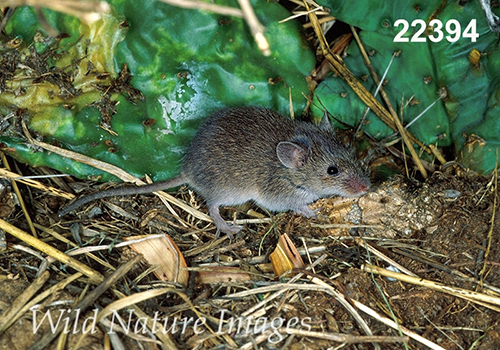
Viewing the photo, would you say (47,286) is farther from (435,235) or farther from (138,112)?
(435,235)

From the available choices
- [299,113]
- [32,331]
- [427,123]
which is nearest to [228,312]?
[32,331]

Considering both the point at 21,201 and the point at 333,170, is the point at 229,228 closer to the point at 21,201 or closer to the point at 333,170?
the point at 333,170

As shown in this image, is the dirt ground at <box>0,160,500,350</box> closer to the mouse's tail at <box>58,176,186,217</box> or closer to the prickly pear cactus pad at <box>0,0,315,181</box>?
the mouse's tail at <box>58,176,186,217</box>

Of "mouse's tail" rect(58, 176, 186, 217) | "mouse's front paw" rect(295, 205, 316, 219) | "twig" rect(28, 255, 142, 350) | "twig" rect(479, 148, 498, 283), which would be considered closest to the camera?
"twig" rect(28, 255, 142, 350)

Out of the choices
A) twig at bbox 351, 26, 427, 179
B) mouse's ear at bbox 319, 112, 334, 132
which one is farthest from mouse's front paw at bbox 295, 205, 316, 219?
twig at bbox 351, 26, 427, 179

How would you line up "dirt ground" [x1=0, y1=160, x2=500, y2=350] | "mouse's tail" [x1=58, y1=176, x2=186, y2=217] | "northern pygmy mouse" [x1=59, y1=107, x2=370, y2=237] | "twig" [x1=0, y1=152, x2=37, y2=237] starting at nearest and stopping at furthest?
"dirt ground" [x1=0, y1=160, x2=500, y2=350] → "twig" [x1=0, y1=152, x2=37, y2=237] → "mouse's tail" [x1=58, y1=176, x2=186, y2=217] → "northern pygmy mouse" [x1=59, y1=107, x2=370, y2=237]

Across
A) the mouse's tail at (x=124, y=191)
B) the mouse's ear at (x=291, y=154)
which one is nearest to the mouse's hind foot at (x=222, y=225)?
the mouse's tail at (x=124, y=191)

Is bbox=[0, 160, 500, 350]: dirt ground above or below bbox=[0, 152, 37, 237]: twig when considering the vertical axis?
below
